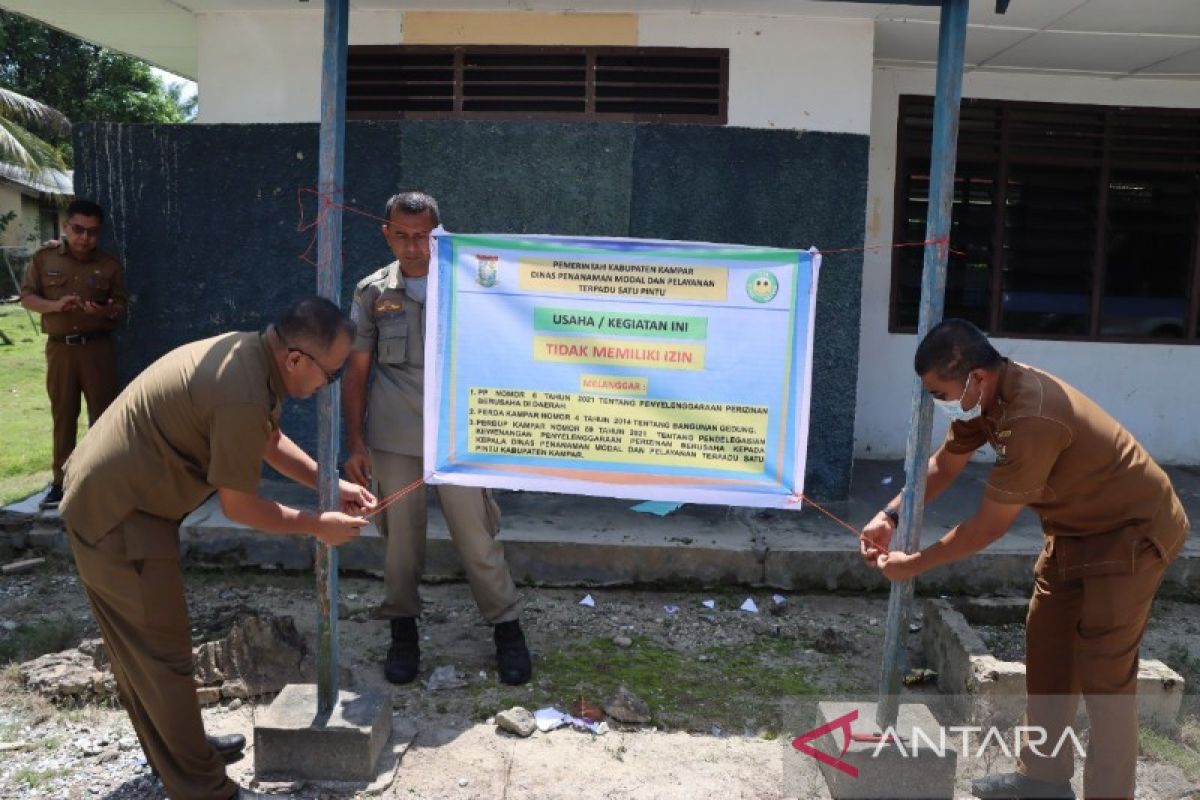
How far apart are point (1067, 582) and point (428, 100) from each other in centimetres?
419

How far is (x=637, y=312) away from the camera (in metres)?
3.22

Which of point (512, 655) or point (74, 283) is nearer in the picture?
point (512, 655)

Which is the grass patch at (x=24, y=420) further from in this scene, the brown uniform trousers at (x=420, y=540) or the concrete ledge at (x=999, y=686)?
the concrete ledge at (x=999, y=686)

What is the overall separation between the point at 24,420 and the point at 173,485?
7537mm

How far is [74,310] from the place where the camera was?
5.45 m

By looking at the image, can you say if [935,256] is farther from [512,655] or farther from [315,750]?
[315,750]

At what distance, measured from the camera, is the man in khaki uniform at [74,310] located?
5.45 meters

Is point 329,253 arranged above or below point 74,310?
above

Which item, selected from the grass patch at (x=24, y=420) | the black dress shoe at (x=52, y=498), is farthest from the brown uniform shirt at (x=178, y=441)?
the grass patch at (x=24, y=420)

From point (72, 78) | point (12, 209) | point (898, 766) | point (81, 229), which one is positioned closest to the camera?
point (898, 766)

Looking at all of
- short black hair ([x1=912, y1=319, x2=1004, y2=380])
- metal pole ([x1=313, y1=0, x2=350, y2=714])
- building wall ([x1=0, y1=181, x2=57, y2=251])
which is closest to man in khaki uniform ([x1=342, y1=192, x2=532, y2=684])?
metal pole ([x1=313, y1=0, x2=350, y2=714])

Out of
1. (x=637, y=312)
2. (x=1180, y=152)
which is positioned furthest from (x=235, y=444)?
(x=1180, y=152)

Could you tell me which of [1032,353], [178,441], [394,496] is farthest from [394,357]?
[1032,353]

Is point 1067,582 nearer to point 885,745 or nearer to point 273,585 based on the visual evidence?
point 885,745
